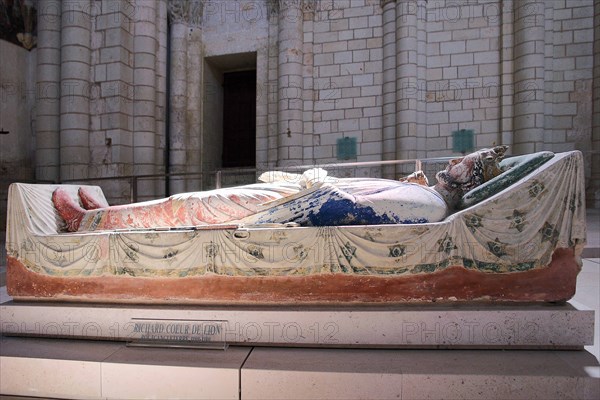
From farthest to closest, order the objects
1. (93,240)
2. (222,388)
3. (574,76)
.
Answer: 1. (574,76)
2. (93,240)
3. (222,388)

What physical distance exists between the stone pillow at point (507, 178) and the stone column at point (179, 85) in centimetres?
643

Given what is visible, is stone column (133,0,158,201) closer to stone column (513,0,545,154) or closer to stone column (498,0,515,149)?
stone column (498,0,515,149)

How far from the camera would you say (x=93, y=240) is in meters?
2.12

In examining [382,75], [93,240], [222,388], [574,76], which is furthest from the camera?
[382,75]

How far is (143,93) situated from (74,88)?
1.26 m

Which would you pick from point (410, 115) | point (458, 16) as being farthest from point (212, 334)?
point (458, 16)

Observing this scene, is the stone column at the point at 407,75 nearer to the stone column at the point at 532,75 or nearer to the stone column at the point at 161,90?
the stone column at the point at 532,75

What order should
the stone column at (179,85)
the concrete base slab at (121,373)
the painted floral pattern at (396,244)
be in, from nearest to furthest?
the concrete base slab at (121,373), the painted floral pattern at (396,244), the stone column at (179,85)

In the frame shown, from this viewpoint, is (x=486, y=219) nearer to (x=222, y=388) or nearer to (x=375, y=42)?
(x=222, y=388)

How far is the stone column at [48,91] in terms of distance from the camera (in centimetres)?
668

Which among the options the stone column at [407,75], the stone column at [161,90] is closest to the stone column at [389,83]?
the stone column at [407,75]

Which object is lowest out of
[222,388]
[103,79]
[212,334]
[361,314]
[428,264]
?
[222,388]

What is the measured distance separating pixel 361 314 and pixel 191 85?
7341 millimetres

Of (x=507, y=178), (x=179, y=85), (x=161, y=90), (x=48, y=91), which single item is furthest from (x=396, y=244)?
(x=48, y=91)
